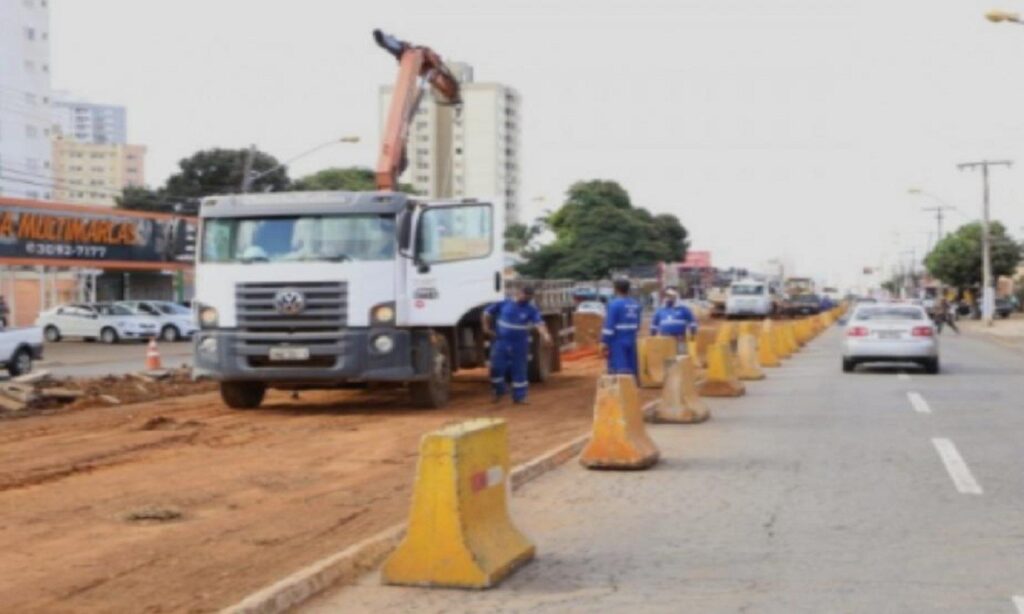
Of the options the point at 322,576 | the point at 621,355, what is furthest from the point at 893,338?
the point at 322,576

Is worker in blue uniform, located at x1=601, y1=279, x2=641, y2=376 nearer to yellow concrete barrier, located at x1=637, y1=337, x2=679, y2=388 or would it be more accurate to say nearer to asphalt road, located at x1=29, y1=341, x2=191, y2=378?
yellow concrete barrier, located at x1=637, y1=337, x2=679, y2=388

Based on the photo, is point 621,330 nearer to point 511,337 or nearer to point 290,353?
point 511,337

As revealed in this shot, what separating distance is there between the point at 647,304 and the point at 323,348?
74.9 meters

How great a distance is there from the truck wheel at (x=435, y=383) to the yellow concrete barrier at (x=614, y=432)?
19.9 ft

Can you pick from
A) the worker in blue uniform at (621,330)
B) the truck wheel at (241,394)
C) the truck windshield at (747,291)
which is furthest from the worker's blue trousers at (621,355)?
the truck windshield at (747,291)

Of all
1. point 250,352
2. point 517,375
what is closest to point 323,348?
point 250,352

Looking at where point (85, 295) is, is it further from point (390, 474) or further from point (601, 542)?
point (601, 542)

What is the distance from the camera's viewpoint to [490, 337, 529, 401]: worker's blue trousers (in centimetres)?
1867

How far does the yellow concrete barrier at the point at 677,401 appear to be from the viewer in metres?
16.5

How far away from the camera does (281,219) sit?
17.6m

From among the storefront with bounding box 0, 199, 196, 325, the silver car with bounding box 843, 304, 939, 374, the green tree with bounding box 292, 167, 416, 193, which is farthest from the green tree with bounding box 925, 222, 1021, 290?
the silver car with bounding box 843, 304, 939, 374

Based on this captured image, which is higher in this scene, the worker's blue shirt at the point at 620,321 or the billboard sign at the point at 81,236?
the billboard sign at the point at 81,236

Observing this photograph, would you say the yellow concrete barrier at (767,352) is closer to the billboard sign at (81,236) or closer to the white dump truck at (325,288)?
the white dump truck at (325,288)

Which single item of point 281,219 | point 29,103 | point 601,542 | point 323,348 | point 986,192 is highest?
point 29,103
